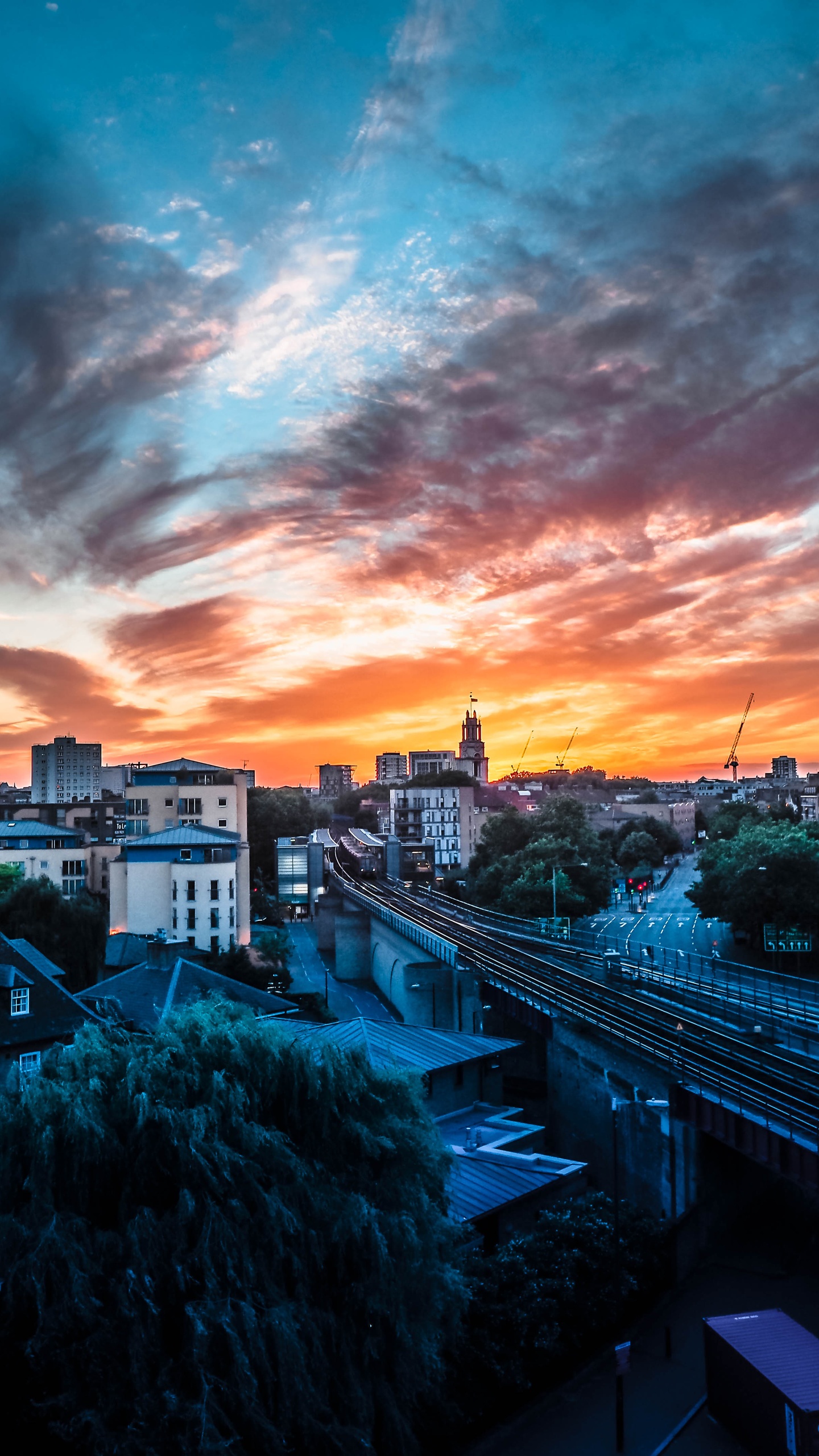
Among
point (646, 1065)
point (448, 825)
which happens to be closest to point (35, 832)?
point (646, 1065)

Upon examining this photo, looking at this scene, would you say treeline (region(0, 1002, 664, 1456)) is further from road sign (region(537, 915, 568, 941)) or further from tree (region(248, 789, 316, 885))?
tree (region(248, 789, 316, 885))

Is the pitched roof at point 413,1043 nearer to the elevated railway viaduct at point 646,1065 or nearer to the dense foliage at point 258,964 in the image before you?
the elevated railway viaduct at point 646,1065

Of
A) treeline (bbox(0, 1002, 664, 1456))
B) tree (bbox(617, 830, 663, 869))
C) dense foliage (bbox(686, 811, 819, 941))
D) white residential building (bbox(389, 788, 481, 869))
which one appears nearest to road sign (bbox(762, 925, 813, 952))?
dense foliage (bbox(686, 811, 819, 941))

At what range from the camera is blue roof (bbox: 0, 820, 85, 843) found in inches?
3551

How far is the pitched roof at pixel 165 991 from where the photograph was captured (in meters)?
46.0

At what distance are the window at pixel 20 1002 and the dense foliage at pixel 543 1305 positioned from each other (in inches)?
851

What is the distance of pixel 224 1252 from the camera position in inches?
703

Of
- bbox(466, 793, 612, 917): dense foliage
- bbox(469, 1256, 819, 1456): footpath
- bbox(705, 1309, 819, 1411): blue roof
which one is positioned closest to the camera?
bbox(705, 1309, 819, 1411): blue roof

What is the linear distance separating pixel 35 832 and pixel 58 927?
32506 mm

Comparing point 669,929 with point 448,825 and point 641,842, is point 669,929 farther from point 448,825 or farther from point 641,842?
point 448,825

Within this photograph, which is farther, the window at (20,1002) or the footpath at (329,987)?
the footpath at (329,987)

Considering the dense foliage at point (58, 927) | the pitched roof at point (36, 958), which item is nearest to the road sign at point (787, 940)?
the dense foliage at point (58, 927)

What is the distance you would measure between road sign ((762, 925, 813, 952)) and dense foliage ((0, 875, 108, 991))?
2011 inches

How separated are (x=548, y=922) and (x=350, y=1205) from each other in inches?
3078
